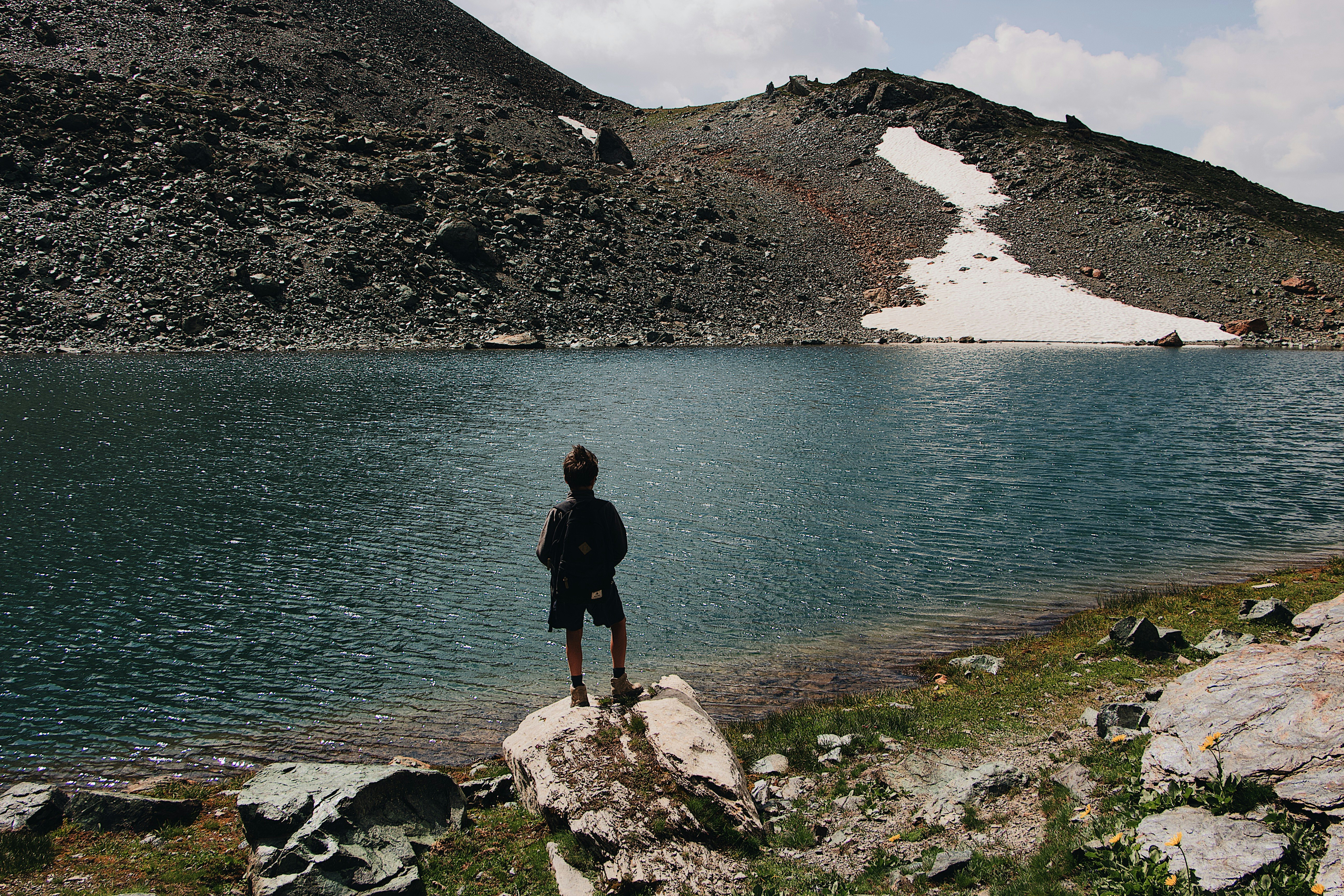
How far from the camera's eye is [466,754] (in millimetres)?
11117

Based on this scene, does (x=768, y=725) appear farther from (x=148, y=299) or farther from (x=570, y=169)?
(x=570, y=169)

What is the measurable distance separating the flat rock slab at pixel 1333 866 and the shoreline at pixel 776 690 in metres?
7.07

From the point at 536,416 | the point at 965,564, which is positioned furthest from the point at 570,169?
the point at 965,564

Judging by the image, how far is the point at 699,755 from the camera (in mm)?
8133

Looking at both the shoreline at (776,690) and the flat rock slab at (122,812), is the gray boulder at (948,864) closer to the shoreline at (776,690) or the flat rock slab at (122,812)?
the shoreline at (776,690)

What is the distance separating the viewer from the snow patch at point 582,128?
118 m

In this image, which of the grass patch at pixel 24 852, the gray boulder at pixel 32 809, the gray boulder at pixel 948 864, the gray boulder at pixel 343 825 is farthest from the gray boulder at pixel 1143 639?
the gray boulder at pixel 32 809

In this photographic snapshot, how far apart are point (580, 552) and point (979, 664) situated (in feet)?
26.1

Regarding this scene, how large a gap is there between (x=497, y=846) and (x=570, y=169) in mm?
A: 96891

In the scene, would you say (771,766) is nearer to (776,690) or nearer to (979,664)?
(776,690)

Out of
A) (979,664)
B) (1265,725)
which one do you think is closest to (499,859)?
(1265,725)

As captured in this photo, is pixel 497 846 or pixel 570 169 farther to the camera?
pixel 570 169

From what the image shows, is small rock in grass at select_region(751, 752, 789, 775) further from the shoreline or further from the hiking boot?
the hiking boot

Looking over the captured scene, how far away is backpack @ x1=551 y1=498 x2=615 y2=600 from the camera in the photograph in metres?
9.04
